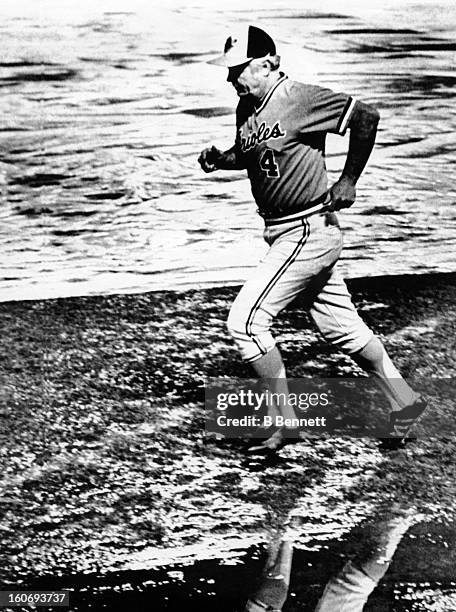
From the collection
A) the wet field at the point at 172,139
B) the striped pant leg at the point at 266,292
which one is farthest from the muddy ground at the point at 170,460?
the wet field at the point at 172,139

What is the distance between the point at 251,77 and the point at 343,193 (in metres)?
0.69

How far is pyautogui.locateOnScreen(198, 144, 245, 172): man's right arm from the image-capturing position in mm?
5609

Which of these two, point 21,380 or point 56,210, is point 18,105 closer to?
point 56,210

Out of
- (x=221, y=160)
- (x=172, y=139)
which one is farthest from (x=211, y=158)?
(x=172, y=139)

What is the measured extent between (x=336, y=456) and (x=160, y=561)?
121 centimetres

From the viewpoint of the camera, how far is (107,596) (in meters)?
4.38

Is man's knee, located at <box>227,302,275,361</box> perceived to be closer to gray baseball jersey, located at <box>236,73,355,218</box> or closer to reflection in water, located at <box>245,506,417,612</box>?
gray baseball jersey, located at <box>236,73,355,218</box>

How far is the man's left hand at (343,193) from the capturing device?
17.4 feet

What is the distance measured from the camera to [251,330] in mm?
5371

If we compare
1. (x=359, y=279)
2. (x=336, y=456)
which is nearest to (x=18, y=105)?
(x=359, y=279)

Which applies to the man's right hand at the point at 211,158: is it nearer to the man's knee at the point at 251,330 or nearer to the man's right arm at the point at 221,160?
the man's right arm at the point at 221,160

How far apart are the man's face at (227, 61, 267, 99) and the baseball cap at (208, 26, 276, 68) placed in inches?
1.2

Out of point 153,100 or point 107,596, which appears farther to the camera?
point 153,100
